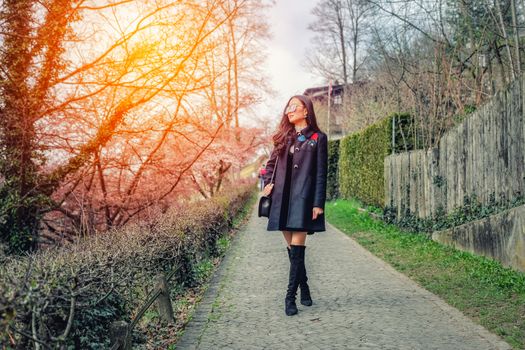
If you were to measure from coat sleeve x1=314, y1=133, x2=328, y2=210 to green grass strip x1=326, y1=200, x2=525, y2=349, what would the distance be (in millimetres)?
1935

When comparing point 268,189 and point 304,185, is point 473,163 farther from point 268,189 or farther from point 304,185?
point 268,189

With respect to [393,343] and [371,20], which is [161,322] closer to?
[393,343]

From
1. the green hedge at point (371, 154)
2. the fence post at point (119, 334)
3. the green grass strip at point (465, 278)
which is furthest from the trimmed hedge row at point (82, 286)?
the green hedge at point (371, 154)

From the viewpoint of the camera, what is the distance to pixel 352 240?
38.3 ft

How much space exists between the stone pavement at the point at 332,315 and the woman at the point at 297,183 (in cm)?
50

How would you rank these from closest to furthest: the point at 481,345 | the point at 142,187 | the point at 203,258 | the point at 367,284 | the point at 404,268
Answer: the point at 481,345 → the point at 367,284 → the point at 404,268 → the point at 203,258 → the point at 142,187

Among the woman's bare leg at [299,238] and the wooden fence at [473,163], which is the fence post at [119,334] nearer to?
the woman's bare leg at [299,238]

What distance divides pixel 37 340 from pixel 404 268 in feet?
20.8

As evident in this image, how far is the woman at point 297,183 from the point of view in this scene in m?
5.31

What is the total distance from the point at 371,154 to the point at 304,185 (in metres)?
11.6

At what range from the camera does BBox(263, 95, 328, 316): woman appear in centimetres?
531

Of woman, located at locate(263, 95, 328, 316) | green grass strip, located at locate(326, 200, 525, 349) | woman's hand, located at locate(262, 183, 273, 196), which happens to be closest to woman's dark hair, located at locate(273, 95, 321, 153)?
woman, located at locate(263, 95, 328, 316)

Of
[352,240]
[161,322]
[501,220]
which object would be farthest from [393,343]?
[352,240]

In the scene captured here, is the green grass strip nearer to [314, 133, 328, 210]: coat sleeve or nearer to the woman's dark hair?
[314, 133, 328, 210]: coat sleeve
